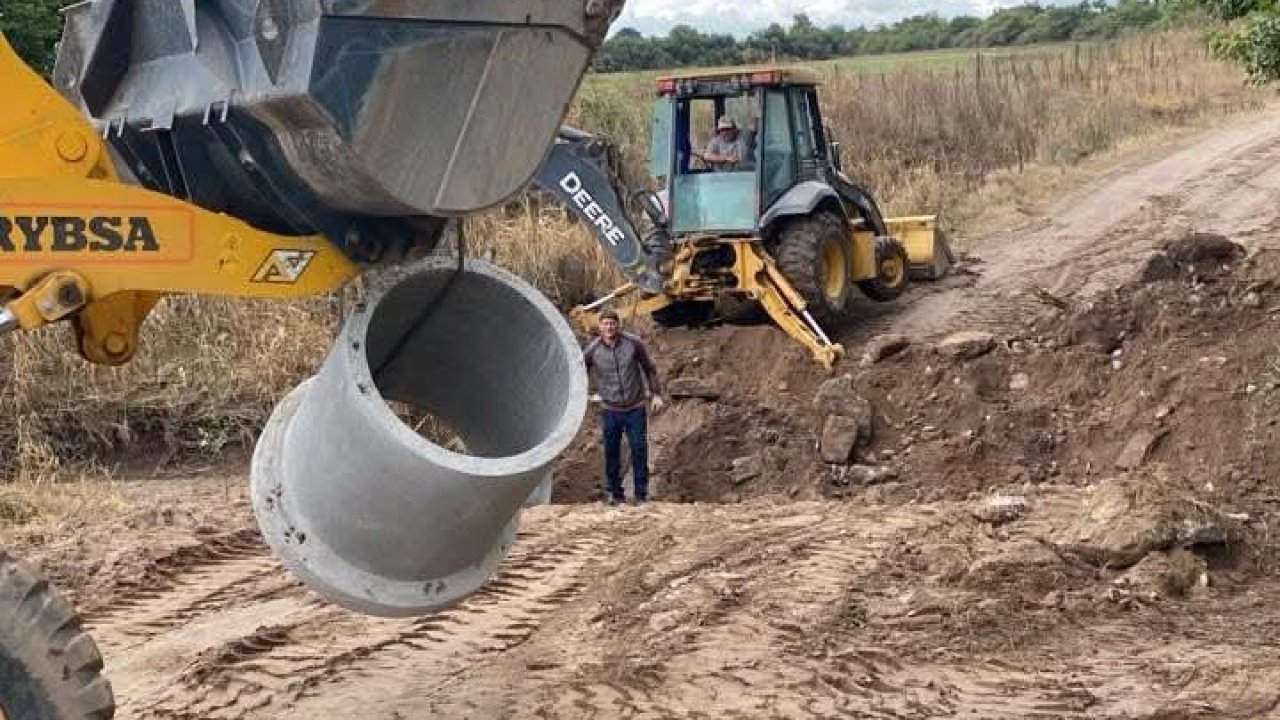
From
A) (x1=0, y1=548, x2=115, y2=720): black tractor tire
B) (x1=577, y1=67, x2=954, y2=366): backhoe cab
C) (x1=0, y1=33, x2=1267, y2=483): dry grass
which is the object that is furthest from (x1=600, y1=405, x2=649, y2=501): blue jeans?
(x1=0, y1=548, x2=115, y2=720): black tractor tire

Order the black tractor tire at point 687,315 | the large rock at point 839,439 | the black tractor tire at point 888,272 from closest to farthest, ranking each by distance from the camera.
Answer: the large rock at point 839,439
the black tractor tire at point 687,315
the black tractor tire at point 888,272

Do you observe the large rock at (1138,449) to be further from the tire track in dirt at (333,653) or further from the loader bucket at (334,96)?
the loader bucket at (334,96)

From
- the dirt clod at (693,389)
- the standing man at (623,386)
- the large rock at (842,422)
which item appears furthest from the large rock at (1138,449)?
the dirt clod at (693,389)

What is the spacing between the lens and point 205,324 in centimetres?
1341

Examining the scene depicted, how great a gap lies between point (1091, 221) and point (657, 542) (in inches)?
498

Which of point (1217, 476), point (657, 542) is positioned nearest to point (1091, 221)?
point (1217, 476)

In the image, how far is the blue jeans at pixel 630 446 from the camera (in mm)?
11602

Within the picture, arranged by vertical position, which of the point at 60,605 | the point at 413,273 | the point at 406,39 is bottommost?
the point at 60,605

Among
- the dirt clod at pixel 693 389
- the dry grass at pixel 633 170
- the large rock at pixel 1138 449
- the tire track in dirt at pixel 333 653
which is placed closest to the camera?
the tire track in dirt at pixel 333 653

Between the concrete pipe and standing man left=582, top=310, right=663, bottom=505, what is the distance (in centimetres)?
600

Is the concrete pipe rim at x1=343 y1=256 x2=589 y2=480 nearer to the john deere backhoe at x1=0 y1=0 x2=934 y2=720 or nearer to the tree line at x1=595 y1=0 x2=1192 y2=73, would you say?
the john deere backhoe at x1=0 y1=0 x2=934 y2=720

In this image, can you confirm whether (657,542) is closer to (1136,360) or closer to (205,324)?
(1136,360)

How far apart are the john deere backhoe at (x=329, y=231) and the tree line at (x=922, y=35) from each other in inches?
1346

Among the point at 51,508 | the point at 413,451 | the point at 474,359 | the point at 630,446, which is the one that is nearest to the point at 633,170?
the point at 630,446
